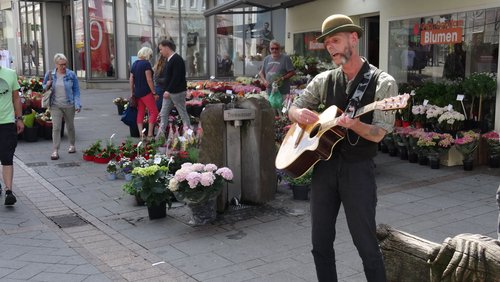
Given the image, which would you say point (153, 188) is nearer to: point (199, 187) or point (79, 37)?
point (199, 187)

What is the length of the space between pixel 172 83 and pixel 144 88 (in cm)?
80

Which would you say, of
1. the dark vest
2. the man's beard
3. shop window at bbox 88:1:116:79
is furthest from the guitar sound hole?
shop window at bbox 88:1:116:79

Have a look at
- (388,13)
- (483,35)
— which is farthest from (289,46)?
(483,35)

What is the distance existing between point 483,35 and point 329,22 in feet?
21.0

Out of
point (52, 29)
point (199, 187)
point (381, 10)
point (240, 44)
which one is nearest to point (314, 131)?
point (199, 187)

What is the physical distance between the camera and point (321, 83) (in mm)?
3320

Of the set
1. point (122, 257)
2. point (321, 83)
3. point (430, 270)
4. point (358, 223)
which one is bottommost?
point (122, 257)

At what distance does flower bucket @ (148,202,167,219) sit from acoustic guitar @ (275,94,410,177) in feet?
9.08

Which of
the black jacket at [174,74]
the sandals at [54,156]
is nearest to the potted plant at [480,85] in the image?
the black jacket at [174,74]

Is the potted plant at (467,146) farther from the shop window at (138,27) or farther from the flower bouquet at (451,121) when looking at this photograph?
Answer: the shop window at (138,27)

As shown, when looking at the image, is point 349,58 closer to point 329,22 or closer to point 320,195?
point 329,22

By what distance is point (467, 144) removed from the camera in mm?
7809

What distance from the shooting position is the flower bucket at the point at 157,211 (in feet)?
19.2

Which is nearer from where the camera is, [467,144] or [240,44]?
[467,144]
